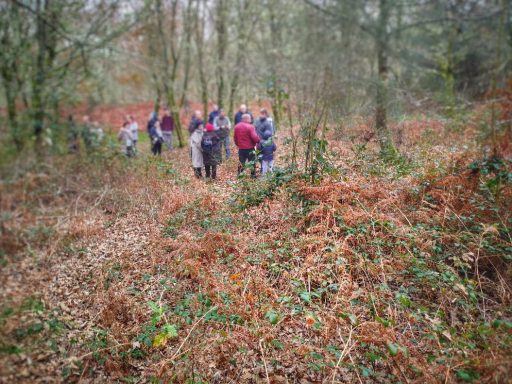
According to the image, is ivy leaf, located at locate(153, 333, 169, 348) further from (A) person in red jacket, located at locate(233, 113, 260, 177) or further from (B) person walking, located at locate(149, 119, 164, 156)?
(B) person walking, located at locate(149, 119, 164, 156)

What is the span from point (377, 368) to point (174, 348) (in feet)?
8.14

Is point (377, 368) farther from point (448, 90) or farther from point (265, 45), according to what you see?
point (265, 45)

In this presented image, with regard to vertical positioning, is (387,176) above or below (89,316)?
above

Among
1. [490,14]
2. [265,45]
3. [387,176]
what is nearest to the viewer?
[387,176]

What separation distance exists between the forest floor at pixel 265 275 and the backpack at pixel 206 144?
623 mm

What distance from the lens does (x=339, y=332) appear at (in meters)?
4.03

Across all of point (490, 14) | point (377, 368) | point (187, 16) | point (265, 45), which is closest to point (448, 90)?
point (490, 14)

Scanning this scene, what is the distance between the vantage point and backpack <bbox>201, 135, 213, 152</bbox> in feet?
25.7

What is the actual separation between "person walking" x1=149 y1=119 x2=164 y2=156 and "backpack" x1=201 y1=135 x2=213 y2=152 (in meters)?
3.60

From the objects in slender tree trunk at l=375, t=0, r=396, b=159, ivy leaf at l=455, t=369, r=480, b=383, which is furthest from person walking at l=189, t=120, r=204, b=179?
ivy leaf at l=455, t=369, r=480, b=383

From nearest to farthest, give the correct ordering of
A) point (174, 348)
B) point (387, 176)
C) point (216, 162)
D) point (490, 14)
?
point (174, 348) < point (387, 176) < point (216, 162) < point (490, 14)

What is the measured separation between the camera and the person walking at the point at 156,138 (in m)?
11.2

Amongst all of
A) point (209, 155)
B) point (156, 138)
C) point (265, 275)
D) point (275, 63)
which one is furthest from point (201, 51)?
point (265, 275)

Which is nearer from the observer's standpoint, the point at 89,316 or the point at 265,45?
the point at 89,316
